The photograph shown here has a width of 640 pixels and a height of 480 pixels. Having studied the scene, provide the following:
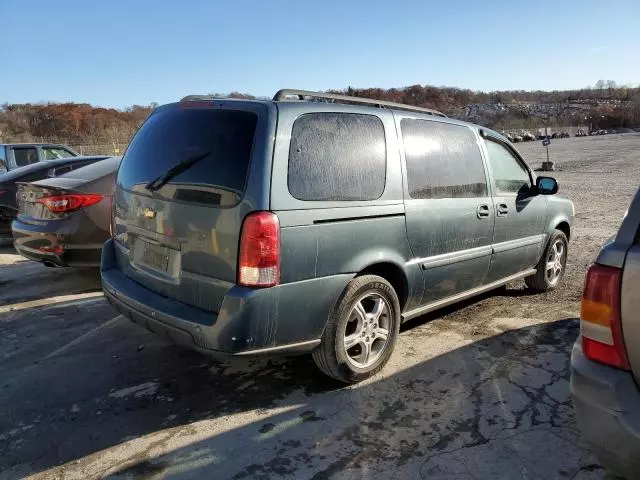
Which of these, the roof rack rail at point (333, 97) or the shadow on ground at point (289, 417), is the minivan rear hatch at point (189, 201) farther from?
the shadow on ground at point (289, 417)

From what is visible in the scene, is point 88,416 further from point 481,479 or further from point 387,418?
point 481,479

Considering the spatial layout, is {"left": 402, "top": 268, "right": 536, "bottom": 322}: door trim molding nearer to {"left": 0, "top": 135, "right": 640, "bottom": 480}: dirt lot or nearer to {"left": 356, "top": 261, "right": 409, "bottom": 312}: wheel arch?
{"left": 356, "top": 261, "right": 409, "bottom": 312}: wheel arch

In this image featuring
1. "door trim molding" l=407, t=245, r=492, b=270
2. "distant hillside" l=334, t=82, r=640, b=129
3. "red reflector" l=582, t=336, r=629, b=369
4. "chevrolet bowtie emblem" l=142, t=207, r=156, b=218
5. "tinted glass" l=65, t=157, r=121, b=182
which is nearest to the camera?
"red reflector" l=582, t=336, r=629, b=369

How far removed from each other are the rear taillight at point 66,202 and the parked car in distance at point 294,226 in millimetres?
1787

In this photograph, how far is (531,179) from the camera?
5082 millimetres

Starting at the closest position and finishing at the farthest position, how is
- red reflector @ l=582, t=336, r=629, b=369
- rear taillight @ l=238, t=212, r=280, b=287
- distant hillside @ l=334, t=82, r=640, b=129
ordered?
red reflector @ l=582, t=336, r=629, b=369
rear taillight @ l=238, t=212, r=280, b=287
distant hillside @ l=334, t=82, r=640, b=129

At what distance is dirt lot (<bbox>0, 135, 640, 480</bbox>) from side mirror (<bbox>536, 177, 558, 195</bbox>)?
3.79ft

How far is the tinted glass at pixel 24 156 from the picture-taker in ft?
37.7

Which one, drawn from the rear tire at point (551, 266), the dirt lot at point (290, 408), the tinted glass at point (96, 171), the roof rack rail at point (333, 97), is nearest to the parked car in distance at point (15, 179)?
the tinted glass at point (96, 171)

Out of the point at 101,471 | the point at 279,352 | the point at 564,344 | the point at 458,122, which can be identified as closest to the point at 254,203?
the point at 279,352

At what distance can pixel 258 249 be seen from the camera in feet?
9.23

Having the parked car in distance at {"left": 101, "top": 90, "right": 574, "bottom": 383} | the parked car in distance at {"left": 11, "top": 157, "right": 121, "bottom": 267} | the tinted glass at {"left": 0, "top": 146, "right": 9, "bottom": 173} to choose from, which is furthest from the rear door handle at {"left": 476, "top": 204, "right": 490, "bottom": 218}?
the tinted glass at {"left": 0, "top": 146, "right": 9, "bottom": 173}

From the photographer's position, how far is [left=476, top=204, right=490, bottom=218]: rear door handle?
4.27 meters

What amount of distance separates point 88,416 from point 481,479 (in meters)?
2.30
